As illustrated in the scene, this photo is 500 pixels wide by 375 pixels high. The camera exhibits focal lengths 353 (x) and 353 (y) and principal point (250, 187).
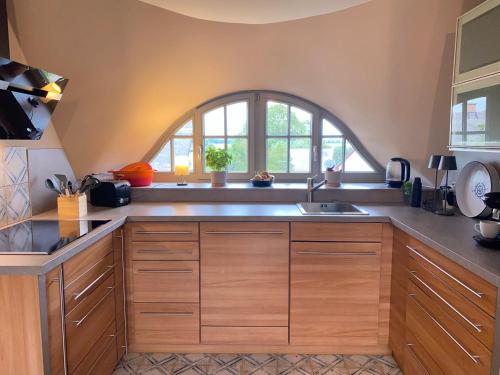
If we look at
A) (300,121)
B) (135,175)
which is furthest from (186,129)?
Result: (300,121)

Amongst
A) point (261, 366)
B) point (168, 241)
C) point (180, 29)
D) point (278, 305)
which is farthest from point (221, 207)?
point (180, 29)

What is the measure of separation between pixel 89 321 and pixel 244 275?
2.90 feet

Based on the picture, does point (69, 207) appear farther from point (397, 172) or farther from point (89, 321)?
point (397, 172)

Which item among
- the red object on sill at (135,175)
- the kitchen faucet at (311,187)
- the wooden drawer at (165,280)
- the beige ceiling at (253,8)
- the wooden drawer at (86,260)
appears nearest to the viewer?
the wooden drawer at (86,260)

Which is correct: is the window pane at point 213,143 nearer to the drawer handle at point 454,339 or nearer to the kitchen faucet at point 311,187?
the kitchen faucet at point 311,187

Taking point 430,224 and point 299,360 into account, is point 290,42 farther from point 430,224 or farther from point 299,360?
point 299,360

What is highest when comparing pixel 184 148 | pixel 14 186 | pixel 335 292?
pixel 184 148

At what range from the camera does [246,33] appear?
2.30 m

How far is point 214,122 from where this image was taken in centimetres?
294

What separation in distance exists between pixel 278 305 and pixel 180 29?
1.83 m

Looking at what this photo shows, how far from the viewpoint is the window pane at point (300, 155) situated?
2.95 m

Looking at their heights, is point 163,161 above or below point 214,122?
below

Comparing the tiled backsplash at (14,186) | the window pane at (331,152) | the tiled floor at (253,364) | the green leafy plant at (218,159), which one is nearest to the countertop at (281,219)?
the tiled backsplash at (14,186)

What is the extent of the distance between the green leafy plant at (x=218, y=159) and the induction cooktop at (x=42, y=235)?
992 mm
